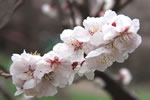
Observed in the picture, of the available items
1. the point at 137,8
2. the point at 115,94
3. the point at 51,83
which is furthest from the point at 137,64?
the point at 51,83

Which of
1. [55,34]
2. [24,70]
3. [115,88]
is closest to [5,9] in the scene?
[24,70]

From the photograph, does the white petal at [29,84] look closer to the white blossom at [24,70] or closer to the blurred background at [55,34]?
the white blossom at [24,70]

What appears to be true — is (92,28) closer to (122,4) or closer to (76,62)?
(76,62)

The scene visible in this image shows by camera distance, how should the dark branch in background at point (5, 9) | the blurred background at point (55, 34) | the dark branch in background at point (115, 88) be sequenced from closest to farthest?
the dark branch in background at point (5, 9), the dark branch in background at point (115, 88), the blurred background at point (55, 34)

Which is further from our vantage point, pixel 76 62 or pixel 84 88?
pixel 84 88

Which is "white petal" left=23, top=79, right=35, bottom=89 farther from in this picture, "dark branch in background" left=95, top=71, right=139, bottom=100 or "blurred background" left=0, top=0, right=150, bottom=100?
"blurred background" left=0, top=0, right=150, bottom=100

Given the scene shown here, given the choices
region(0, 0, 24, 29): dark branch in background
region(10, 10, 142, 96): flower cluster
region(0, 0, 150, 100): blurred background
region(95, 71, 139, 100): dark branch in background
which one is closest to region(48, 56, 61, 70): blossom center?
region(10, 10, 142, 96): flower cluster

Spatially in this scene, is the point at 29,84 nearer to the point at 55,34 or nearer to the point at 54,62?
the point at 54,62

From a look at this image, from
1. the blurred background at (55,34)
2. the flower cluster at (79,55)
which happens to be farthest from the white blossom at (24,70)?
the blurred background at (55,34)

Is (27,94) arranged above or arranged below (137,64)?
below
